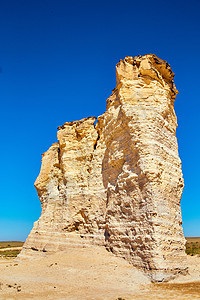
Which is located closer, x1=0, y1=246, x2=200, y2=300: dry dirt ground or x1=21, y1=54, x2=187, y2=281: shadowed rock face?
x1=0, y1=246, x2=200, y2=300: dry dirt ground

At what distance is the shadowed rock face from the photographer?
1178 cm

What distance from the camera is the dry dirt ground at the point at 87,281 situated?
852cm

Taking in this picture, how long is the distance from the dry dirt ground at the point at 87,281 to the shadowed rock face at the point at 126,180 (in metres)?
0.68

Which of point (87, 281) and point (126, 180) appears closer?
point (87, 281)

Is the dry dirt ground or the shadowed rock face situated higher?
the shadowed rock face

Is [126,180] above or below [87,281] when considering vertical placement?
above

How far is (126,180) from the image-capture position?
13.7 m

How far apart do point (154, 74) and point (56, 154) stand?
10.4 m

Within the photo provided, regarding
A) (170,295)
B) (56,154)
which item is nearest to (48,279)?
(170,295)

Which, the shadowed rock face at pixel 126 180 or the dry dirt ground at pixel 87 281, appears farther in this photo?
the shadowed rock face at pixel 126 180

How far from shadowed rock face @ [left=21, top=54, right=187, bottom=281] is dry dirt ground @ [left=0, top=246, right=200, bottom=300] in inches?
26.7

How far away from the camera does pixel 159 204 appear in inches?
468

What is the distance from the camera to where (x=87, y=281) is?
1038 cm

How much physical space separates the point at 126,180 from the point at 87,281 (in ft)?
17.9
